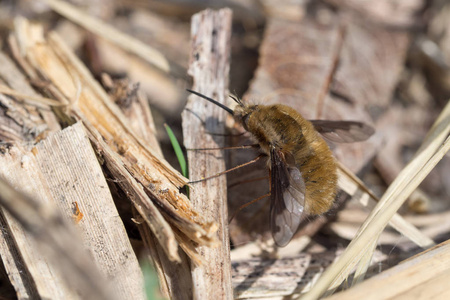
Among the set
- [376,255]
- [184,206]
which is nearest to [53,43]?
[184,206]

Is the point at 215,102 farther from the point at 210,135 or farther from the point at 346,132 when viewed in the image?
the point at 346,132

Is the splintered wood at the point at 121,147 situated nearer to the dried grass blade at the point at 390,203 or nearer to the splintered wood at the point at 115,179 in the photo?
the splintered wood at the point at 115,179

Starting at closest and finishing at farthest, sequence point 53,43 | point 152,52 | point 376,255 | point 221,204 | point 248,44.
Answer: point 221,204 → point 376,255 → point 53,43 → point 152,52 → point 248,44

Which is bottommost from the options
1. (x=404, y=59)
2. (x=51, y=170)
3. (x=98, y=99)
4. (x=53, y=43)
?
(x=51, y=170)

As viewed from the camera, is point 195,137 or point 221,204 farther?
point 195,137

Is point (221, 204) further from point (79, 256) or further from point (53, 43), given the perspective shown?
point (53, 43)

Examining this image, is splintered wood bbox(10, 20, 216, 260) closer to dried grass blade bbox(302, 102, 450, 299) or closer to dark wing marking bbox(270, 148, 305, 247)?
dark wing marking bbox(270, 148, 305, 247)

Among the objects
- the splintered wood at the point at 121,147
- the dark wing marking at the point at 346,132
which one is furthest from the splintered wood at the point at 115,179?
the dark wing marking at the point at 346,132
